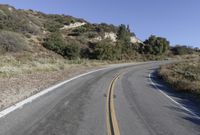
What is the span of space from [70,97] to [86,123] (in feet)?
15.9

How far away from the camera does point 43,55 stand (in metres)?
40.6

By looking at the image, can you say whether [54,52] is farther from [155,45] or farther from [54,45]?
[155,45]

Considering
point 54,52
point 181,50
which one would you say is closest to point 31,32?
point 54,52

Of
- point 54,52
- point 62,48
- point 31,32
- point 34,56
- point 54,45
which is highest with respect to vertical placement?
point 31,32

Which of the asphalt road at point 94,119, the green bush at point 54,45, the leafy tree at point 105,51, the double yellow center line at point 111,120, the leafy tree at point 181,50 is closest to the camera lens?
the asphalt road at point 94,119

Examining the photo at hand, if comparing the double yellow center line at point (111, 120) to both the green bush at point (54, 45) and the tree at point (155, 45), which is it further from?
the tree at point (155, 45)

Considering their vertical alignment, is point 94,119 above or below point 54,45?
below

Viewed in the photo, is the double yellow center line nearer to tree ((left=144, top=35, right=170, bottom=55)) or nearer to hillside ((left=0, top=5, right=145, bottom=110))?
hillside ((left=0, top=5, right=145, bottom=110))

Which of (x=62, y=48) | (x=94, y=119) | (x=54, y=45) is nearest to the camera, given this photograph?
(x=94, y=119)

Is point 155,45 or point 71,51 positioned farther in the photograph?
point 155,45

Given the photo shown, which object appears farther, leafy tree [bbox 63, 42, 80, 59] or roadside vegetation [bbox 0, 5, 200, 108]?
leafy tree [bbox 63, 42, 80, 59]

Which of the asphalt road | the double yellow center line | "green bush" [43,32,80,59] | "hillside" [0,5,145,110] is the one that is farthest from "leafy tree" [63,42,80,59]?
the double yellow center line

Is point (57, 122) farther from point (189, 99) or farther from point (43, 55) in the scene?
point (43, 55)

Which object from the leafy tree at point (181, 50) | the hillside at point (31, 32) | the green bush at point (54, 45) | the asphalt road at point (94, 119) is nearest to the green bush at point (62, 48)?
the green bush at point (54, 45)
